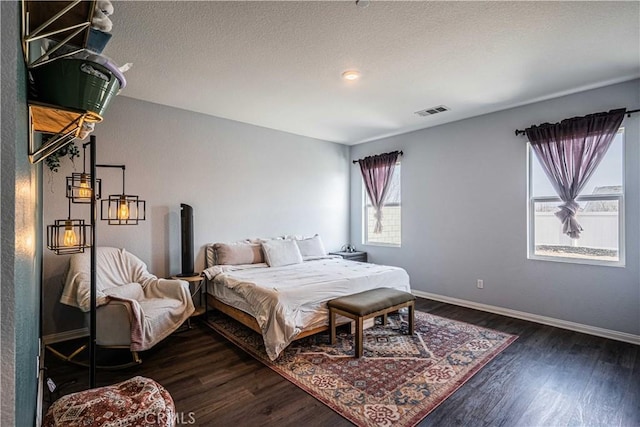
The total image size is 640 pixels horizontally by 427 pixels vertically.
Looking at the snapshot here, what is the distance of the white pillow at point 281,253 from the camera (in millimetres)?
4355

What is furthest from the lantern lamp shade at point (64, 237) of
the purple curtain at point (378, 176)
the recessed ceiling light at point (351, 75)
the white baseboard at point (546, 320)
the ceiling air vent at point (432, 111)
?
the white baseboard at point (546, 320)

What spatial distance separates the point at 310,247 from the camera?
5027mm

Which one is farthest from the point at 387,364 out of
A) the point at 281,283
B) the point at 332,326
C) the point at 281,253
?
the point at 281,253

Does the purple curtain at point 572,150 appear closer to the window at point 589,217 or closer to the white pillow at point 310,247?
the window at point 589,217

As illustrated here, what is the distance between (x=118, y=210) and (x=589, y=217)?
5179mm

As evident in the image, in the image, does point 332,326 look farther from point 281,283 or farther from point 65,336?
point 65,336

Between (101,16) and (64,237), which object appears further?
(64,237)

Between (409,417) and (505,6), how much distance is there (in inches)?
109

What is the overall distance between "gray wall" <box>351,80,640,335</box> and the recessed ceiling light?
86.9 inches

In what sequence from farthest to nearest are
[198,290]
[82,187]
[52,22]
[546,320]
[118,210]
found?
[198,290]
[546,320]
[118,210]
[82,187]
[52,22]

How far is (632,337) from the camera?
317 centimetres

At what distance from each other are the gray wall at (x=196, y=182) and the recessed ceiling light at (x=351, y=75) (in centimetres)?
211

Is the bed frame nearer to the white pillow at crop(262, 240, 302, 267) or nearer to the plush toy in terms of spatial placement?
the white pillow at crop(262, 240, 302, 267)

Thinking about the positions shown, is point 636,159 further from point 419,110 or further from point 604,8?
point 419,110
